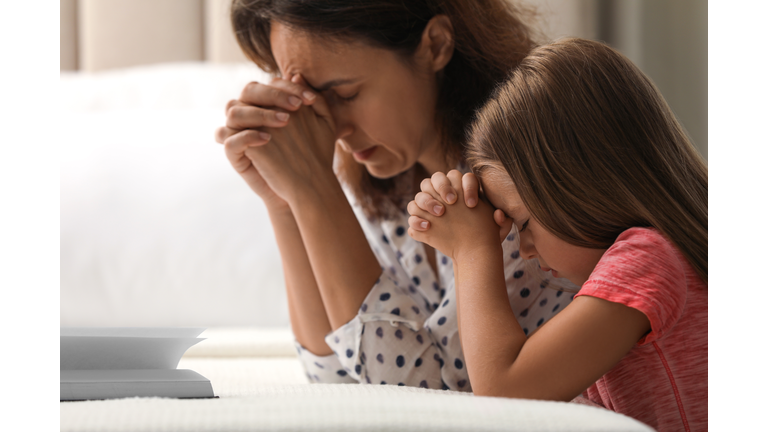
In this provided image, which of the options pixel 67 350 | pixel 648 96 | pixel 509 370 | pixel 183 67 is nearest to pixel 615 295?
pixel 509 370

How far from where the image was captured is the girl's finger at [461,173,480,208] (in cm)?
63

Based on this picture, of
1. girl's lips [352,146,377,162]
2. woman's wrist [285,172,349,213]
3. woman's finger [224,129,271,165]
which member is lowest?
woman's wrist [285,172,349,213]

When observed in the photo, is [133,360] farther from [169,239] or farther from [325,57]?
[169,239]

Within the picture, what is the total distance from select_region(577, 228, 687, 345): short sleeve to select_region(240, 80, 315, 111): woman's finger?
18.8 inches

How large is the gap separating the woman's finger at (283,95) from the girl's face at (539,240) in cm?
32

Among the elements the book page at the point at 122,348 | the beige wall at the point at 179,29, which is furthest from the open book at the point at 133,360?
the beige wall at the point at 179,29

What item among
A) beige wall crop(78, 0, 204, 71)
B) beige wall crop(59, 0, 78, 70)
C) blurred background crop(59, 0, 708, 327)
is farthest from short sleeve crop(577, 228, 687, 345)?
beige wall crop(59, 0, 78, 70)

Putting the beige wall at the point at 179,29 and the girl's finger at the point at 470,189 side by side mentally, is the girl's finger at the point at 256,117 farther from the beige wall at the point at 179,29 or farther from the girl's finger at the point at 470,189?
the beige wall at the point at 179,29

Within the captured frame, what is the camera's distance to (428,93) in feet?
2.93

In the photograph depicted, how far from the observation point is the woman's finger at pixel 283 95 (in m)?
0.83

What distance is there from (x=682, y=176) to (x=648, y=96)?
0.30 ft

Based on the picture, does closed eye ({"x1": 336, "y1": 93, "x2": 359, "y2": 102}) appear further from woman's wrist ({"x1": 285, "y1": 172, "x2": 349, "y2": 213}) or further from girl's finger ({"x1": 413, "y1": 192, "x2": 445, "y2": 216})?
girl's finger ({"x1": 413, "y1": 192, "x2": 445, "y2": 216})

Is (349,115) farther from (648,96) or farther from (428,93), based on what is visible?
(648,96)

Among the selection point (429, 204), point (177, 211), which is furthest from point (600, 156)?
point (177, 211)
